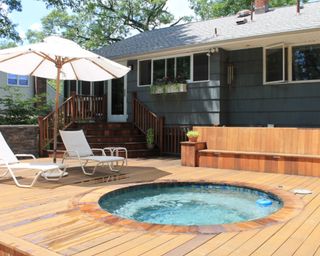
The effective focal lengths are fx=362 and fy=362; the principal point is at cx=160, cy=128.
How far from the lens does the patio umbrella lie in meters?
5.79

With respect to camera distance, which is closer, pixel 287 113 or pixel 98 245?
pixel 98 245

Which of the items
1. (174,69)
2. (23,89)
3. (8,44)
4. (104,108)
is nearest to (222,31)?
(174,69)

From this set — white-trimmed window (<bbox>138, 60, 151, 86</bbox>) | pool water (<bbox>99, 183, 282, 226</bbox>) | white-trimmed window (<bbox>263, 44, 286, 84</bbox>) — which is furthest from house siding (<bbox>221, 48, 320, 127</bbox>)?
pool water (<bbox>99, 183, 282, 226</bbox>)

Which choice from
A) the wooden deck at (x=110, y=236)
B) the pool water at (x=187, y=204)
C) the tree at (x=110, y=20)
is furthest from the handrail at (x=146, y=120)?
the tree at (x=110, y=20)

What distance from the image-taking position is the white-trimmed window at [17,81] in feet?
66.6

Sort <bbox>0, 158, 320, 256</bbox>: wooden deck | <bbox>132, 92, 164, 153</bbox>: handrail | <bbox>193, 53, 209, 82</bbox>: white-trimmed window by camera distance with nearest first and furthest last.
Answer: <bbox>0, 158, 320, 256</bbox>: wooden deck < <bbox>193, 53, 209, 82</bbox>: white-trimmed window < <bbox>132, 92, 164, 153</bbox>: handrail

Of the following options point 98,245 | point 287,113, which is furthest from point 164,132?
point 98,245

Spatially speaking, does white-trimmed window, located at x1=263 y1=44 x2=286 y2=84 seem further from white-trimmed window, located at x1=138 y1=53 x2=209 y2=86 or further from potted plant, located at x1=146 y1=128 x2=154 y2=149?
potted plant, located at x1=146 y1=128 x2=154 y2=149

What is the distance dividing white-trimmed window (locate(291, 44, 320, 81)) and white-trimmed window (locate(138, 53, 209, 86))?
2.38 metres

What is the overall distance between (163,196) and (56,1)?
14.6 meters

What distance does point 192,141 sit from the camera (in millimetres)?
8406

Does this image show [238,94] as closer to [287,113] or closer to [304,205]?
[287,113]

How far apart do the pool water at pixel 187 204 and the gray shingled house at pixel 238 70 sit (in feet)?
14.9

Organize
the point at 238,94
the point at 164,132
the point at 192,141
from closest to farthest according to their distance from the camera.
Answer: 1. the point at 192,141
2. the point at 238,94
3. the point at 164,132
